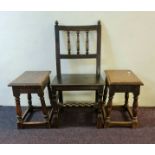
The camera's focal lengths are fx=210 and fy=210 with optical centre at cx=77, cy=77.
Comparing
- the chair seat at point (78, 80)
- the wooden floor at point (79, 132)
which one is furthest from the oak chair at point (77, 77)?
the wooden floor at point (79, 132)

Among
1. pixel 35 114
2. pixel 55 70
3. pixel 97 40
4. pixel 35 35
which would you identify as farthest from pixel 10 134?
pixel 97 40

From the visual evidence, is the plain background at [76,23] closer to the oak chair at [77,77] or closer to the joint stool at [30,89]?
the oak chair at [77,77]

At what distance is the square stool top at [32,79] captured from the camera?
5.83ft

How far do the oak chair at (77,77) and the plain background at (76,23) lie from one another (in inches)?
3.5

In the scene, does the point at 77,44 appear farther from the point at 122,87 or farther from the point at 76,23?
the point at 122,87

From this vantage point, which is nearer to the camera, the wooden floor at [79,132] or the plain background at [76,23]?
the wooden floor at [79,132]

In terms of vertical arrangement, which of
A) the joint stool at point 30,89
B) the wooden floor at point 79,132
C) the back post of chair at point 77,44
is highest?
the back post of chair at point 77,44

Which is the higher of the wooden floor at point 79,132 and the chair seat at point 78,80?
the chair seat at point 78,80

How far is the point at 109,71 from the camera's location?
210 cm

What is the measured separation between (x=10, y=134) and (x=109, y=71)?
1101 millimetres

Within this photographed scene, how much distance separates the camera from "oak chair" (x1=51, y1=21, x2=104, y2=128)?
6.05ft

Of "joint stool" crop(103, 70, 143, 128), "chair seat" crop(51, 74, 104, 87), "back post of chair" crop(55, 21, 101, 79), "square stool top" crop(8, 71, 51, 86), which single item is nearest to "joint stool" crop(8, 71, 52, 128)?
"square stool top" crop(8, 71, 51, 86)

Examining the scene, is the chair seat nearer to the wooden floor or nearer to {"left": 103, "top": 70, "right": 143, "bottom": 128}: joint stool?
{"left": 103, "top": 70, "right": 143, "bottom": 128}: joint stool

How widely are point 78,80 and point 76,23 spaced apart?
584mm
